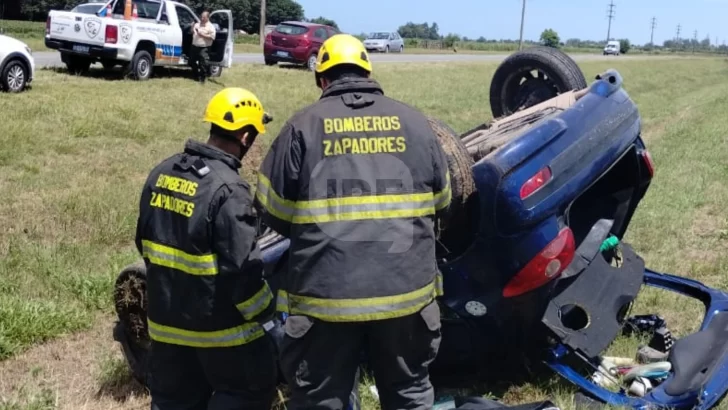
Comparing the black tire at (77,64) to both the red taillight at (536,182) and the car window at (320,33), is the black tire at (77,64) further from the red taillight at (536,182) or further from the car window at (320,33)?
the red taillight at (536,182)

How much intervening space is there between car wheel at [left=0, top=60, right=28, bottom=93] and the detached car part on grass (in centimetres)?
861

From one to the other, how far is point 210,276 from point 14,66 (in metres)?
9.77

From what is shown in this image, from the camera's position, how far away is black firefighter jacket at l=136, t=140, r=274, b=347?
302 cm

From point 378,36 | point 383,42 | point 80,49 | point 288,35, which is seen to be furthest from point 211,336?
point 378,36

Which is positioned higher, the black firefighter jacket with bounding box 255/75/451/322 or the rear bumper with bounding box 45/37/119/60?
the rear bumper with bounding box 45/37/119/60

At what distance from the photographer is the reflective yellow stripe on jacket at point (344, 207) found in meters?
2.71

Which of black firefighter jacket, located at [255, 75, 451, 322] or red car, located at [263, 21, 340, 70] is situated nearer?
black firefighter jacket, located at [255, 75, 451, 322]

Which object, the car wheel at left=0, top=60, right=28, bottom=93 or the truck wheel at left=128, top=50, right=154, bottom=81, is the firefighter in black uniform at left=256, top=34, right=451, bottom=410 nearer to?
the car wheel at left=0, top=60, right=28, bottom=93

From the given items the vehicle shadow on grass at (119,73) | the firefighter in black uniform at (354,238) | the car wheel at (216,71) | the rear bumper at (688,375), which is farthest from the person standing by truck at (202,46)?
the firefighter in black uniform at (354,238)

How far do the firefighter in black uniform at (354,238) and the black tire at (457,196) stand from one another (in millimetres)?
444

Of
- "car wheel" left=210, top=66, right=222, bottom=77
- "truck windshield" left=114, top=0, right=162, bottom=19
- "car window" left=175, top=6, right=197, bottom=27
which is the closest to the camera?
"truck windshield" left=114, top=0, right=162, bottom=19

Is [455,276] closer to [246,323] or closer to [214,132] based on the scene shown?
[246,323]

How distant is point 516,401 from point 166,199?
203cm

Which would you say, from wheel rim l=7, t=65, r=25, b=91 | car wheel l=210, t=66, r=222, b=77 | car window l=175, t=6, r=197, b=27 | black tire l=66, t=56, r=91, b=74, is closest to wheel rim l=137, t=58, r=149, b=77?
black tire l=66, t=56, r=91, b=74
